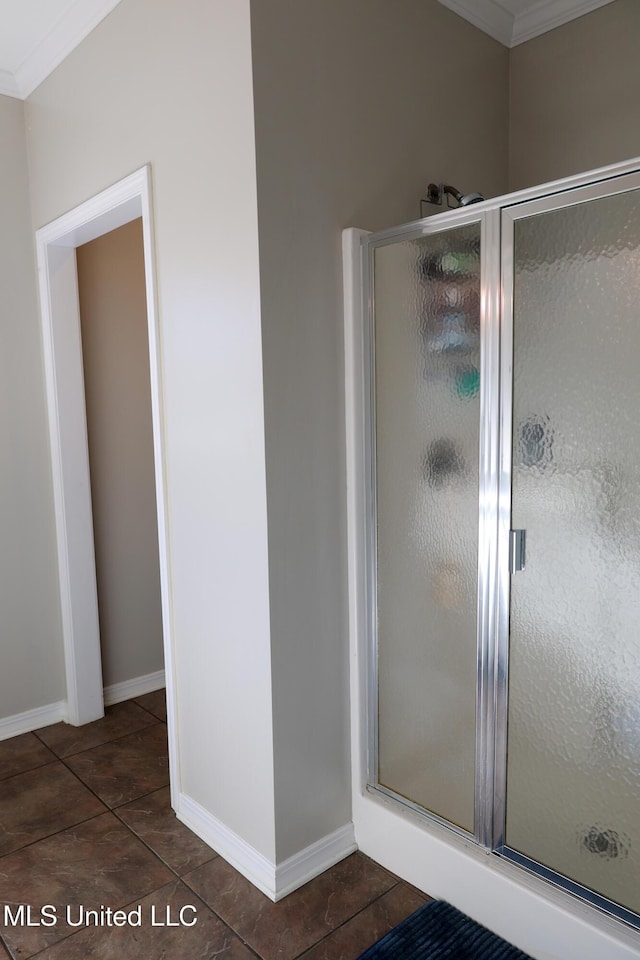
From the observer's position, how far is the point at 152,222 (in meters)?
2.26

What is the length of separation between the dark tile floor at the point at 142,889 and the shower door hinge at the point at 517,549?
1046 mm

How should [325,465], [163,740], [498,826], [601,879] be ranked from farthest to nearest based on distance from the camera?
→ [163,740] → [325,465] → [498,826] → [601,879]

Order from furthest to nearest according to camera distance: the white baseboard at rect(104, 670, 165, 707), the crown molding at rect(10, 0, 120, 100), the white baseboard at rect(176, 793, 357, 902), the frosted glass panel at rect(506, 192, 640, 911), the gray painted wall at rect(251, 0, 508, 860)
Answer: the white baseboard at rect(104, 670, 165, 707), the crown molding at rect(10, 0, 120, 100), the white baseboard at rect(176, 793, 357, 902), the gray painted wall at rect(251, 0, 508, 860), the frosted glass panel at rect(506, 192, 640, 911)

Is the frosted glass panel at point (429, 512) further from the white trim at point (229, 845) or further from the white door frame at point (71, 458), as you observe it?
the white door frame at point (71, 458)

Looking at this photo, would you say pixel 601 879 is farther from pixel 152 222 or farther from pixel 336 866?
pixel 152 222

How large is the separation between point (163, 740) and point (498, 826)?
163cm

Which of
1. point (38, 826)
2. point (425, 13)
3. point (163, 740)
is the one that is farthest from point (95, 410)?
point (425, 13)

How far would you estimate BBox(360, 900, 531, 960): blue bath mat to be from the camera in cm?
182

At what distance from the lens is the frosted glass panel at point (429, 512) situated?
6.30 ft

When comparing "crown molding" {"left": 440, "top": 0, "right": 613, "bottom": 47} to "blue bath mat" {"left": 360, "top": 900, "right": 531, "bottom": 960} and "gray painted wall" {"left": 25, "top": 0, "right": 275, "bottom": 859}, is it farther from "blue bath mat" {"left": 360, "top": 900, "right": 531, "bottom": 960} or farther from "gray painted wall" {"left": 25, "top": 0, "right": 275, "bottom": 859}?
"blue bath mat" {"left": 360, "top": 900, "right": 531, "bottom": 960}

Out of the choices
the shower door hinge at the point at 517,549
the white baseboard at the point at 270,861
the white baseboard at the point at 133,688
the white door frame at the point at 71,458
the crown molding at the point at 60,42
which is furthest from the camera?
the white baseboard at the point at 133,688

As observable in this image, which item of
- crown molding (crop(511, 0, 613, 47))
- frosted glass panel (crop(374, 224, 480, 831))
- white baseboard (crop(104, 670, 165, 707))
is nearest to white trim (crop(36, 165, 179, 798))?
white baseboard (crop(104, 670, 165, 707))

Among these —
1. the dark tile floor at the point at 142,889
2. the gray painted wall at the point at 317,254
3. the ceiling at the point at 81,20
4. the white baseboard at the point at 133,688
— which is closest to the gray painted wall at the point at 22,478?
the white baseboard at the point at 133,688

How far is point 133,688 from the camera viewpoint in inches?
138
